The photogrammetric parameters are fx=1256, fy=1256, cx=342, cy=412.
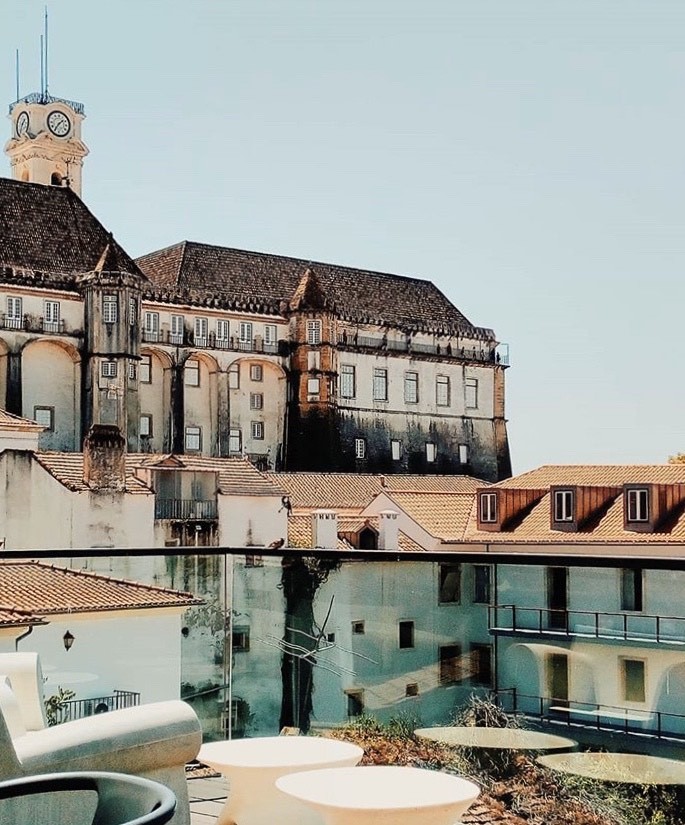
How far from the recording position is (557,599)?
167 inches

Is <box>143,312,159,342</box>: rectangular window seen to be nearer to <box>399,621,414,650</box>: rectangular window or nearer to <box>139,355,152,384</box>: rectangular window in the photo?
<box>139,355,152,384</box>: rectangular window

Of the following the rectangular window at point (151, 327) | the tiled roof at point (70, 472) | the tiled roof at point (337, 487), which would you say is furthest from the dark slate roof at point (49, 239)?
the tiled roof at point (70, 472)

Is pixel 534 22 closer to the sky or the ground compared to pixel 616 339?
closer to the ground

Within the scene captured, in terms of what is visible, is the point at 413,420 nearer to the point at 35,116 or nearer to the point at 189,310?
the point at 189,310

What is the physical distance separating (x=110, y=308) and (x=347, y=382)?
12.2 m

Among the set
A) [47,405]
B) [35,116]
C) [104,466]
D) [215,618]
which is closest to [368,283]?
[47,405]

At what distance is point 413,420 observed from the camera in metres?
57.2

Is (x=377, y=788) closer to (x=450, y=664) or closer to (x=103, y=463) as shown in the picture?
(x=450, y=664)

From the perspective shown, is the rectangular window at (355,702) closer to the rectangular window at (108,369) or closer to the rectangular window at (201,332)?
the rectangular window at (108,369)

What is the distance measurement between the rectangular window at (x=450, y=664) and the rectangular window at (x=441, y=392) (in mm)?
54047

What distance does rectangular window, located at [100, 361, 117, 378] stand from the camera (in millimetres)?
45750

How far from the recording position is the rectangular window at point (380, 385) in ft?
184

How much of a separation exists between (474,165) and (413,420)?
14.4m

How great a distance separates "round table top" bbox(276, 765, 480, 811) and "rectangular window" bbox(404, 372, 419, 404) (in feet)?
176
